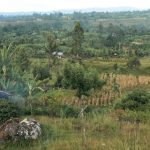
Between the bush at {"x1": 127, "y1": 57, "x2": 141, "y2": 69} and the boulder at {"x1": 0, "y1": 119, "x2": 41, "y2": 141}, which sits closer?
the boulder at {"x1": 0, "y1": 119, "x2": 41, "y2": 141}

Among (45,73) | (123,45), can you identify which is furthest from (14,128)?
(123,45)

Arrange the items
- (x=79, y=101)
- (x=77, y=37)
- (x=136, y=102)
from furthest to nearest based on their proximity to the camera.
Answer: (x=77, y=37) → (x=79, y=101) → (x=136, y=102)

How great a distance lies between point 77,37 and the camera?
59656 mm

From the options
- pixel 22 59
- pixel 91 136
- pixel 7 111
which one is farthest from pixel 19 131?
pixel 22 59

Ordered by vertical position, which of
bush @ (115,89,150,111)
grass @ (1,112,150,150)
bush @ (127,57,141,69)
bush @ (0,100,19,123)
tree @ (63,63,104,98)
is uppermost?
grass @ (1,112,150,150)

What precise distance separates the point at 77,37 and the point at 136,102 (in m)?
44.4

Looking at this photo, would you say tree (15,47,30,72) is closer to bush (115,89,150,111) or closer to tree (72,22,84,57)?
tree (72,22,84,57)

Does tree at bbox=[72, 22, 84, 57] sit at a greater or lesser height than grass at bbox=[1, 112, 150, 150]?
lesser

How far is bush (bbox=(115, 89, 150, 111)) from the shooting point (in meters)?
15.4

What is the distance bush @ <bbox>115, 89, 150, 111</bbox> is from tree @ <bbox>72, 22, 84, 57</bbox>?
38854mm

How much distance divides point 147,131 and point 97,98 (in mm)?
Result: 26669

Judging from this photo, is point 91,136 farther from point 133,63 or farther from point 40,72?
point 133,63

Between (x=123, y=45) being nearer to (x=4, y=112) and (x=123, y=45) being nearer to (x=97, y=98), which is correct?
(x=97, y=98)

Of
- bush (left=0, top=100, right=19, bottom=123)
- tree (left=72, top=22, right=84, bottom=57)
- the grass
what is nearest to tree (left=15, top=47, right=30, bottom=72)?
tree (left=72, top=22, right=84, bottom=57)
